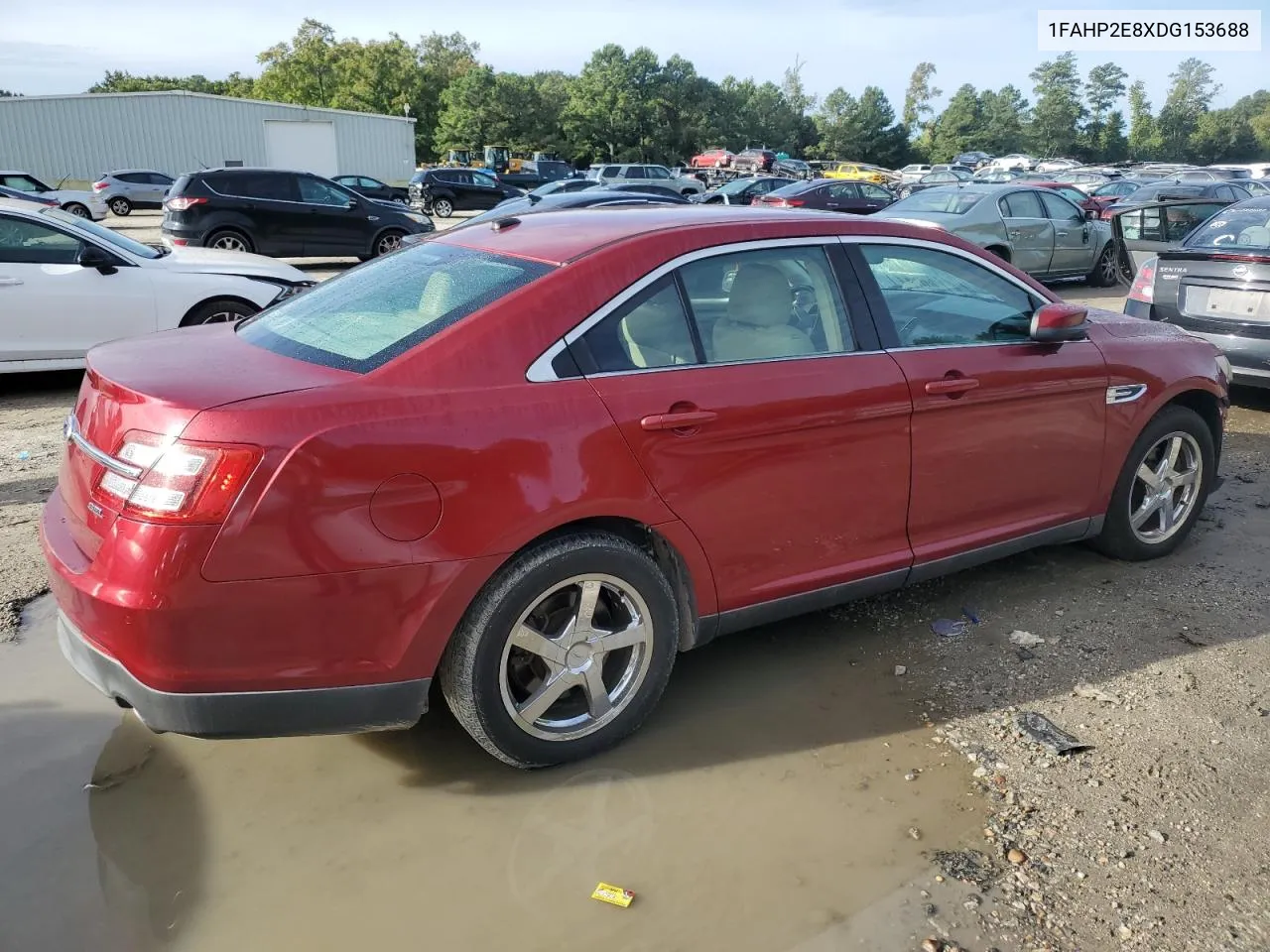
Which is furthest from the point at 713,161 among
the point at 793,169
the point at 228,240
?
the point at 228,240

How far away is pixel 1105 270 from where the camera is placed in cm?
1531

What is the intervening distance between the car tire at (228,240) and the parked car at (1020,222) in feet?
33.2

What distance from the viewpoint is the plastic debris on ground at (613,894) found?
8.43ft

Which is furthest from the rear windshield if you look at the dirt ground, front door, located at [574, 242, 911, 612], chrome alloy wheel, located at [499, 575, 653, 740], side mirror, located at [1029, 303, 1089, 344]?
side mirror, located at [1029, 303, 1089, 344]

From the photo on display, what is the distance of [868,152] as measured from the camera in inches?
3716

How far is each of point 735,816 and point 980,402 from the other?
73.2 inches

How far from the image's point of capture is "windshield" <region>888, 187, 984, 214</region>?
44.0ft

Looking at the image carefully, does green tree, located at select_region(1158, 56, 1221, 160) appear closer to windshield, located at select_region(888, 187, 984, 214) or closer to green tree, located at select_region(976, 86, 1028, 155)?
green tree, located at select_region(976, 86, 1028, 155)

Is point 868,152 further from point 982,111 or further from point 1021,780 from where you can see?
point 1021,780

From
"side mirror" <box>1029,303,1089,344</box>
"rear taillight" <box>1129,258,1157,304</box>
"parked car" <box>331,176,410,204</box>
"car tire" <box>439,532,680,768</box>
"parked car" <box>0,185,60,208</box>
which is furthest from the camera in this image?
"parked car" <box>331,176,410,204</box>

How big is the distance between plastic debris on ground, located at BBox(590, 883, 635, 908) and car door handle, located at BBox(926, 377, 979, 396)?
2.05 m

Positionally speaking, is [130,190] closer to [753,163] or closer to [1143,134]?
[753,163]

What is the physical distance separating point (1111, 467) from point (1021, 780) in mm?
1867

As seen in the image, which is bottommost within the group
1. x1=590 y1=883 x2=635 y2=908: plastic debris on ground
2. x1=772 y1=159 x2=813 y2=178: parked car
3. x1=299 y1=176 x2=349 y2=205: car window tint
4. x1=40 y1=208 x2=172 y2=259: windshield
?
x1=590 y1=883 x2=635 y2=908: plastic debris on ground
